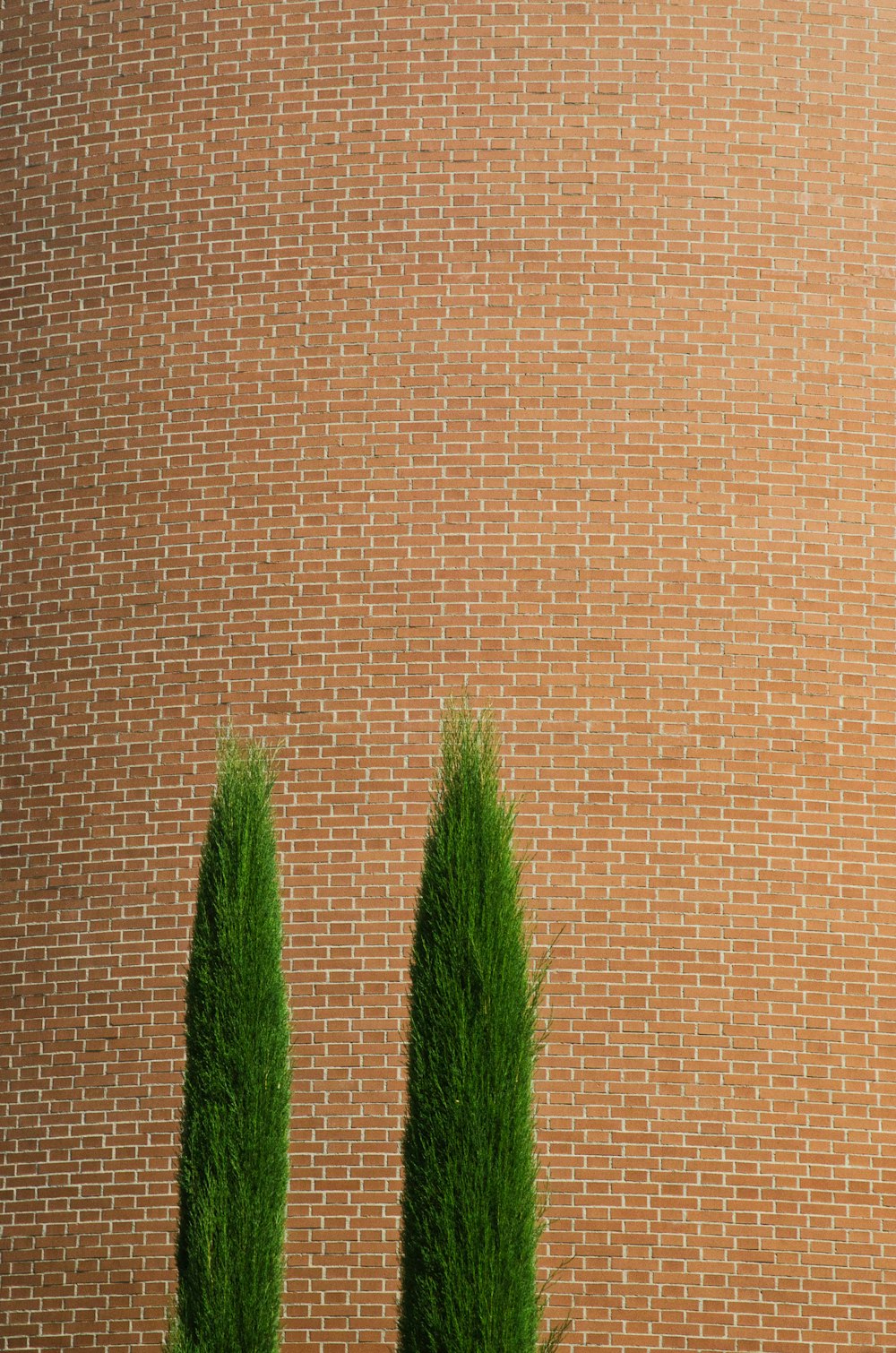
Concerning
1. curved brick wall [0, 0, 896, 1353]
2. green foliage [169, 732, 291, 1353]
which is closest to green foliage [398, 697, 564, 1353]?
green foliage [169, 732, 291, 1353]

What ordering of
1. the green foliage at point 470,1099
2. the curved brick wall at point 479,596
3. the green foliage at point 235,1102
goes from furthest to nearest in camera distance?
the curved brick wall at point 479,596 < the green foliage at point 235,1102 < the green foliage at point 470,1099

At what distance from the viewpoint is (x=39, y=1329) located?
30.9ft

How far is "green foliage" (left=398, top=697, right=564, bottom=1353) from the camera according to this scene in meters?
7.19

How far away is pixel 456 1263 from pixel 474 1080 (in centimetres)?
77

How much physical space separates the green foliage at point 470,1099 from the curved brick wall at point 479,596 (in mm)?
1665

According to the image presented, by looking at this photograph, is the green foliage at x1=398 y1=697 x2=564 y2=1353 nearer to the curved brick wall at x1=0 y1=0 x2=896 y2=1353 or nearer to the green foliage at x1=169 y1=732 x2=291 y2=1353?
the green foliage at x1=169 y1=732 x2=291 y2=1353

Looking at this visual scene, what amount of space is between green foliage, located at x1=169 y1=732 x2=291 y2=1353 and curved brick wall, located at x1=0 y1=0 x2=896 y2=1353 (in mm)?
1541

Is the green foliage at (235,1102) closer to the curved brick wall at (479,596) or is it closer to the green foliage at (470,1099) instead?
the green foliage at (470,1099)

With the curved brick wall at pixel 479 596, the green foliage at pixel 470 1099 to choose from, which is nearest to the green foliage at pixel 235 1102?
the green foliage at pixel 470 1099

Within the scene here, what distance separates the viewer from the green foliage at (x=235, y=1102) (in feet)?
24.5

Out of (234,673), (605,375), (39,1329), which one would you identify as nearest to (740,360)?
(605,375)

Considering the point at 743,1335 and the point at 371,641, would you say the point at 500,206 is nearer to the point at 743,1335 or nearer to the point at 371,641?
the point at 371,641

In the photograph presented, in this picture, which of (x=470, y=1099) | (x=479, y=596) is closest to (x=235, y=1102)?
(x=470, y=1099)

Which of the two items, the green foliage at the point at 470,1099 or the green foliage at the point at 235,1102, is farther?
the green foliage at the point at 235,1102
